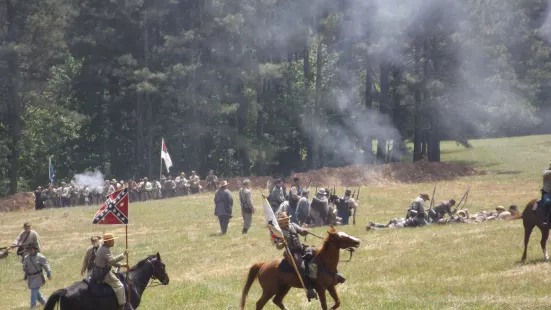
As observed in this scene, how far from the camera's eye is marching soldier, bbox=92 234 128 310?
16531mm

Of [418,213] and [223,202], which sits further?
[223,202]

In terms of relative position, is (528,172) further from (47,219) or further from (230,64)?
(47,219)

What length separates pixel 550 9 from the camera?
2357 inches

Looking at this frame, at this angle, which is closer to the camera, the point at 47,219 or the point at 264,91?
the point at 47,219

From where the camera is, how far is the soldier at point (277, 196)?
3170cm

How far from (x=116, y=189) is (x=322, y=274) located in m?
40.6

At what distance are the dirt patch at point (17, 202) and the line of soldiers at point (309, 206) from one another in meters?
31.7

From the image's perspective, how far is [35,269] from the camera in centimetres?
2298

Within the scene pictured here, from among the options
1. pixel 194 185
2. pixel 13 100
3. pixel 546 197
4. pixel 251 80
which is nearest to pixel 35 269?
pixel 546 197

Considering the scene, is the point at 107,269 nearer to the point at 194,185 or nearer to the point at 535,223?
the point at 535,223

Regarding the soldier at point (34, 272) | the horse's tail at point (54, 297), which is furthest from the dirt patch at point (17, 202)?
the horse's tail at point (54, 297)

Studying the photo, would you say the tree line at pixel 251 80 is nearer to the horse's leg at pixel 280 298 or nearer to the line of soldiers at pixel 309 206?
the line of soldiers at pixel 309 206

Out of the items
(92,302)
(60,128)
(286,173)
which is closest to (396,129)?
(286,173)

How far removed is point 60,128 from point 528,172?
38.7 m
